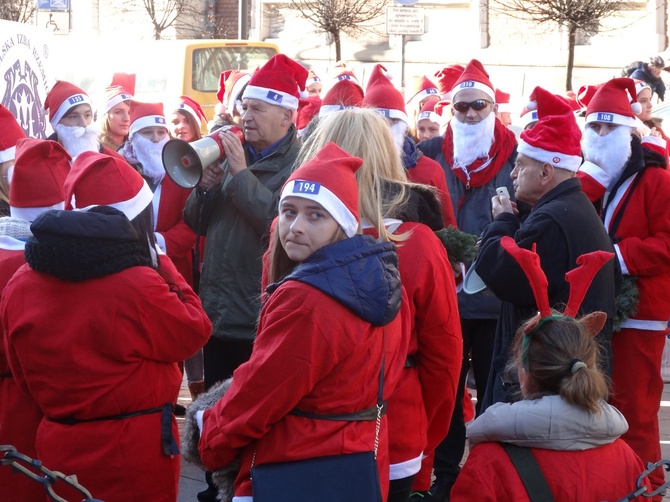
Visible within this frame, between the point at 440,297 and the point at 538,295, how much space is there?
43cm

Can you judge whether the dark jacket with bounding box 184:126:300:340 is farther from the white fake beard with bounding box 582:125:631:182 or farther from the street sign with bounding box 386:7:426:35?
the street sign with bounding box 386:7:426:35

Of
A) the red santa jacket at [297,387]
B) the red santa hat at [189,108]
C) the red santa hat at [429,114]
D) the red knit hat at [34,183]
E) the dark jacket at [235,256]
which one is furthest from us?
the red santa hat at [429,114]

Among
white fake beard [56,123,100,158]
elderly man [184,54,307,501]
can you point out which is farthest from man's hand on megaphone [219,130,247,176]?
white fake beard [56,123,100,158]

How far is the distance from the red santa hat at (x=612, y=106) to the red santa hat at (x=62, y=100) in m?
3.33

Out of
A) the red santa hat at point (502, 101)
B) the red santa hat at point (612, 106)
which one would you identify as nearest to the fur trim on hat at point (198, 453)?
the red santa hat at point (612, 106)

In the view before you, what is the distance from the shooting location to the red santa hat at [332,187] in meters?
3.14

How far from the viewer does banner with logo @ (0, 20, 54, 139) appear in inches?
339

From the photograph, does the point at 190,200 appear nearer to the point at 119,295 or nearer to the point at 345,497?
the point at 119,295

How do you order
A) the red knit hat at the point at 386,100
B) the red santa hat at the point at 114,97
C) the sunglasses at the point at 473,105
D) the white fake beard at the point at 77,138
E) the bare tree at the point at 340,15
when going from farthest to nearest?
the bare tree at the point at 340,15 < the red santa hat at the point at 114,97 < the white fake beard at the point at 77,138 < the sunglasses at the point at 473,105 < the red knit hat at the point at 386,100

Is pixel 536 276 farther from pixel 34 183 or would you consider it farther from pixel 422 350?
pixel 34 183

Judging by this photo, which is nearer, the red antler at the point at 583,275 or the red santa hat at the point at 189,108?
the red antler at the point at 583,275

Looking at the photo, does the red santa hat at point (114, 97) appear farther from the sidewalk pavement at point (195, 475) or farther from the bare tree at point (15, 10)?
the bare tree at point (15, 10)

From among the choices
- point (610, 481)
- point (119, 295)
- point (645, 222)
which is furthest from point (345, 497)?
point (645, 222)

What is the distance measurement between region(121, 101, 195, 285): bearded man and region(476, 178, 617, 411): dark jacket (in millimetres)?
2164
